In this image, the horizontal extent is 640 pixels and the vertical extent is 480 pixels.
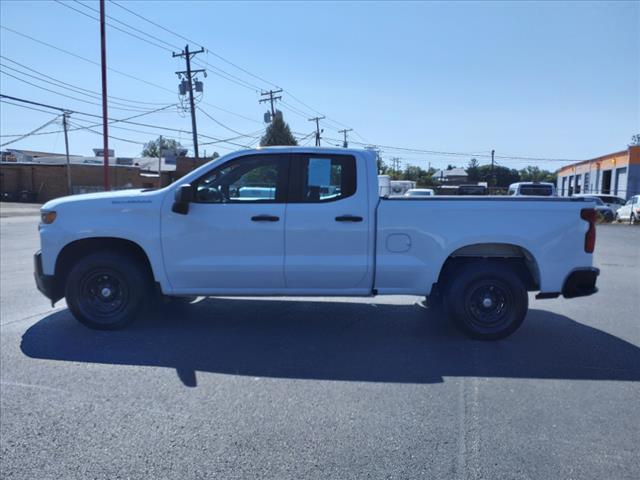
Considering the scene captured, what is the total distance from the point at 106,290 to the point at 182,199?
145 centimetres

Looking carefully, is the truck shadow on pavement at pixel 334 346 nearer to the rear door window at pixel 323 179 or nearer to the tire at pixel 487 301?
the tire at pixel 487 301

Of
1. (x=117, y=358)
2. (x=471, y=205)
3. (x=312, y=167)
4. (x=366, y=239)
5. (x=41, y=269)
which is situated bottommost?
(x=117, y=358)

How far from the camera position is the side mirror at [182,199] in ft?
18.4

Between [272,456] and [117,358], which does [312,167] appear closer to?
[117,358]

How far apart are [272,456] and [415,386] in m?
1.60

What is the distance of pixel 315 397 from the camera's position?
4.26m


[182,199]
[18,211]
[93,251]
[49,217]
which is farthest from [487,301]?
[18,211]

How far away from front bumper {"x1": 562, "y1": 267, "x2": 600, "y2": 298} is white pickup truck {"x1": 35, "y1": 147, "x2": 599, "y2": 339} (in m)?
0.01

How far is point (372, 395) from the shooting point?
14.1ft

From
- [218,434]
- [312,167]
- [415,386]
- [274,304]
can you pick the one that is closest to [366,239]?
[312,167]

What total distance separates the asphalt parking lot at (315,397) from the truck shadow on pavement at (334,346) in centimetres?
3

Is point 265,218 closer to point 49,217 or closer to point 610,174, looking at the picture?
point 49,217

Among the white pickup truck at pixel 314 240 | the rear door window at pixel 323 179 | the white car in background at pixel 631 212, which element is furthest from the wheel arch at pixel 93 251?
the white car in background at pixel 631 212

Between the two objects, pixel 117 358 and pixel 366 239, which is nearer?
pixel 117 358
